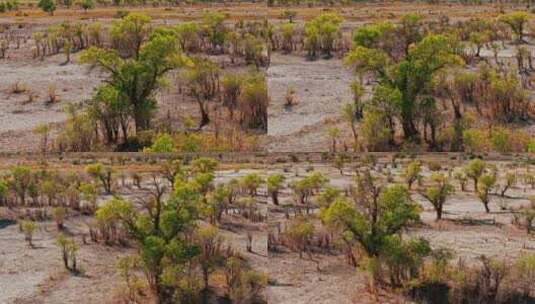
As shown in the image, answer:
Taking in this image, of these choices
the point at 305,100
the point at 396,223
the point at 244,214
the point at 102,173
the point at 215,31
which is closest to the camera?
the point at 396,223

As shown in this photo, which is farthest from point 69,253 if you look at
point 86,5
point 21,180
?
point 86,5

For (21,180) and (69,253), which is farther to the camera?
(21,180)

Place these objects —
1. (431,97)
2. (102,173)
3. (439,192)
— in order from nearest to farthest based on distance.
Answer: (439,192)
(102,173)
(431,97)

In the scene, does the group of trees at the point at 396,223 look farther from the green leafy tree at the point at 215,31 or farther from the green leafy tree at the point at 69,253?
the green leafy tree at the point at 215,31

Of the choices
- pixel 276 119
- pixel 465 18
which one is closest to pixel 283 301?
pixel 276 119

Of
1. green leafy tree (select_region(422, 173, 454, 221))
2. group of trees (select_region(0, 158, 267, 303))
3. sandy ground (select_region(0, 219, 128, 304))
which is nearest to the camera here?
group of trees (select_region(0, 158, 267, 303))

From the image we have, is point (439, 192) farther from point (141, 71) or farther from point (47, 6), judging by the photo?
point (47, 6)

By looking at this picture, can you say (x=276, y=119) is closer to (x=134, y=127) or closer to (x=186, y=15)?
(x=134, y=127)

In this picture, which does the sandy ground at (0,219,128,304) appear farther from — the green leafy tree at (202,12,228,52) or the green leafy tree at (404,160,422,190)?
the green leafy tree at (202,12,228,52)

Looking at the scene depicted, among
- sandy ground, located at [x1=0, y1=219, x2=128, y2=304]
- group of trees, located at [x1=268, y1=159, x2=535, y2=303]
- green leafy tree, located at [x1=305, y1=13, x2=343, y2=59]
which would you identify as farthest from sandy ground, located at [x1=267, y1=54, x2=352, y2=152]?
sandy ground, located at [x1=0, y1=219, x2=128, y2=304]
